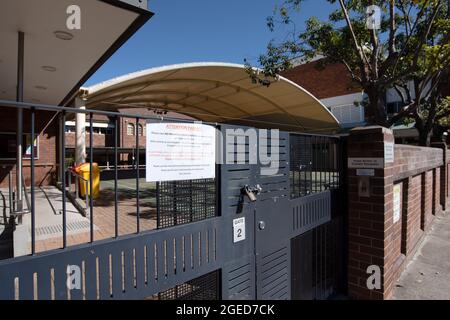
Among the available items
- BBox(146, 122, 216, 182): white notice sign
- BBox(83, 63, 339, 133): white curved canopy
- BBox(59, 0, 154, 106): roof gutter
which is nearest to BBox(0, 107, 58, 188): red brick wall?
BBox(83, 63, 339, 133): white curved canopy

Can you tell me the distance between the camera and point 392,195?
4266mm

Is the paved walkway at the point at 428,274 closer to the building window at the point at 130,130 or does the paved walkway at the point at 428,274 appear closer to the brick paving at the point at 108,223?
the brick paving at the point at 108,223

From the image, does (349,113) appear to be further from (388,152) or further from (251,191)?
(251,191)

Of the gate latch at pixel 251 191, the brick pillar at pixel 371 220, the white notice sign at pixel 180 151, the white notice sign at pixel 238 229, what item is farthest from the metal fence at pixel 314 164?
the white notice sign at pixel 180 151

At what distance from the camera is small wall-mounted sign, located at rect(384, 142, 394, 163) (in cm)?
385

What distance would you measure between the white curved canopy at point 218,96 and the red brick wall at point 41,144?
1.95 metres

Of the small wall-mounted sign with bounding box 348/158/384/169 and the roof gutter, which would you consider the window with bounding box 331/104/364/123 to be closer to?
the small wall-mounted sign with bounding box 348/158/384/169

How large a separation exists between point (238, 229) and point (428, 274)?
12.7 ft

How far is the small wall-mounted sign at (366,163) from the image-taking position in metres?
3.86

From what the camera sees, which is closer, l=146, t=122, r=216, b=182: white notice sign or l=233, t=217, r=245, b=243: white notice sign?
l=146, t=122, r=216, b=182: white notice sign

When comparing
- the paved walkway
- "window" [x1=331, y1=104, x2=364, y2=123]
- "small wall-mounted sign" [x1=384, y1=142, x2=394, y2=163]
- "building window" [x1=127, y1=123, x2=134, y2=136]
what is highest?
"window" [x1=331, y1=104, x2=364, y2=123]

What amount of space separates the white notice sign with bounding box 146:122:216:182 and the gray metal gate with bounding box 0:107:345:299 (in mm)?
201

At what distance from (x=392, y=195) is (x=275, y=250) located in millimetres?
2195
